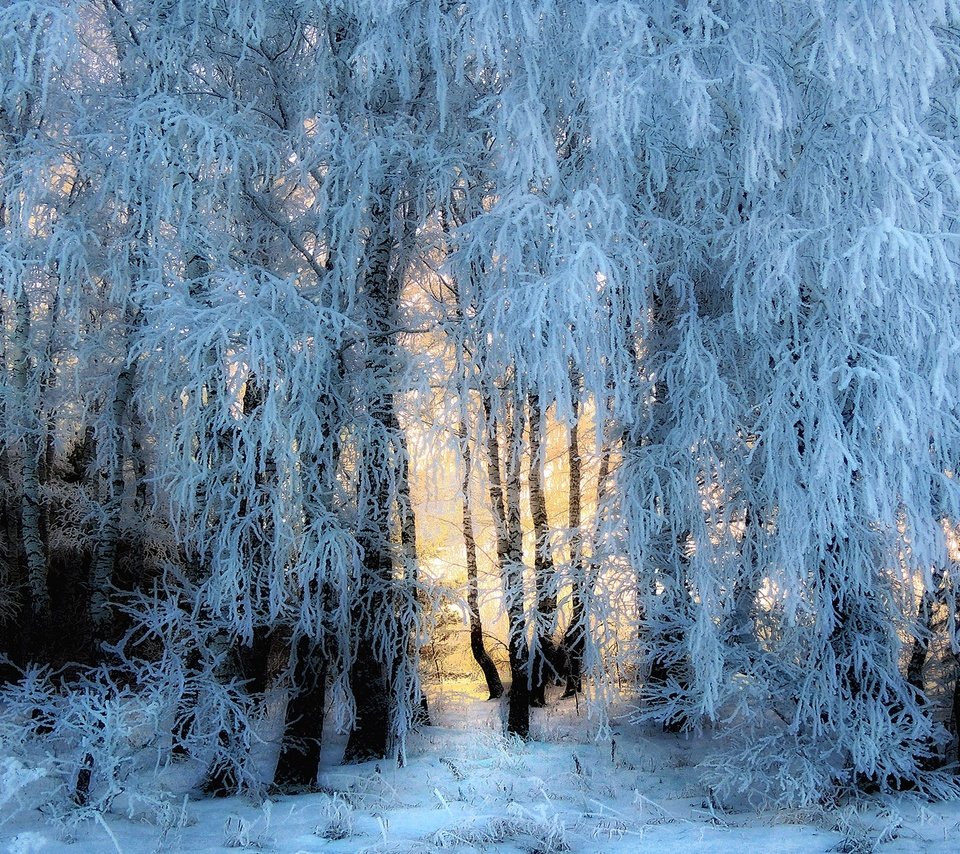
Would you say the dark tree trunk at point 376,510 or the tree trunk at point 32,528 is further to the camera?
the tree trunk at point 32,528

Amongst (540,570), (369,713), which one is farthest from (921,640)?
(369,713)

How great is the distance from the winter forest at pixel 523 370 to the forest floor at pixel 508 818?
0.21ft

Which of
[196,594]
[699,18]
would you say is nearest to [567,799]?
[196,594]

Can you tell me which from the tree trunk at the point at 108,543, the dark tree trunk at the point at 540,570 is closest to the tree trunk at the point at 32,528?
the tree trunk at the point at 108,543

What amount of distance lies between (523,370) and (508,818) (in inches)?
113

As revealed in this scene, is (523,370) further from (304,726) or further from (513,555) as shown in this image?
(304,726)

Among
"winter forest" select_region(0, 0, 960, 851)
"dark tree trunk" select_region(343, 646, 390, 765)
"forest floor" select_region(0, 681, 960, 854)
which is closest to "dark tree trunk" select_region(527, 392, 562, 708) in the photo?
"winter forest" select_region(0, 0, 960, 851)

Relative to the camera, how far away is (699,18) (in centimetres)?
566

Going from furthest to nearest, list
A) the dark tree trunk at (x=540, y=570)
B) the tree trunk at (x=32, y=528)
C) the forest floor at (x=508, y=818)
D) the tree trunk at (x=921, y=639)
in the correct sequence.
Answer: the tree trunk at (x=32, y=528)
the dark tree trunk at (x=540, y=570)
the tree trunk at (x=921, y=639)
the forest floor at (x=508, y=818)

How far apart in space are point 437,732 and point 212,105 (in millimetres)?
6003

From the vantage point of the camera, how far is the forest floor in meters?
5.37

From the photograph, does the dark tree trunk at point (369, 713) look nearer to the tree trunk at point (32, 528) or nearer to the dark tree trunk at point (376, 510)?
the dark tree trunk at point (376, 510)

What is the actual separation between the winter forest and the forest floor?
65 millimetres

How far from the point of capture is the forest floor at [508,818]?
5367 mm
